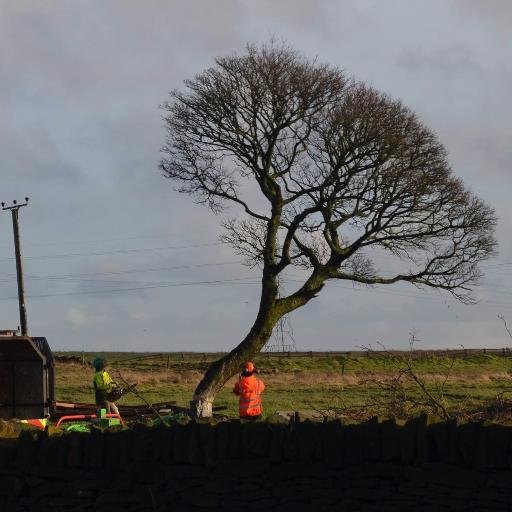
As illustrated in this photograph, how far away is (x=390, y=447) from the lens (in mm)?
8164

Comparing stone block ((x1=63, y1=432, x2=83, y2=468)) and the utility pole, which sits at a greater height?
the utility pole

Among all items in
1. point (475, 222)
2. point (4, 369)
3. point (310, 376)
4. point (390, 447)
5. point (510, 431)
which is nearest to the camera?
point (510, 431)

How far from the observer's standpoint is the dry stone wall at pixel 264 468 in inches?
308

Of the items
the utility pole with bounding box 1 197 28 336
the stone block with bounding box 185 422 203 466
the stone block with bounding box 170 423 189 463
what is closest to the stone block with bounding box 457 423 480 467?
the stone block with bounding box 185 422 203 466

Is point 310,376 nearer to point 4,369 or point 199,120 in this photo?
point 199,120

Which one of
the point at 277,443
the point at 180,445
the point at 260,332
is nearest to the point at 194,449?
the point at 180,445

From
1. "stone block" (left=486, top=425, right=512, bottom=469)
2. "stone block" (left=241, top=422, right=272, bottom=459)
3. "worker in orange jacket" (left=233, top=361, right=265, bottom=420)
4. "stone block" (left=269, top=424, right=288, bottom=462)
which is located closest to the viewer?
"stone block" (left=486, top=425, right=512, bottom=469)

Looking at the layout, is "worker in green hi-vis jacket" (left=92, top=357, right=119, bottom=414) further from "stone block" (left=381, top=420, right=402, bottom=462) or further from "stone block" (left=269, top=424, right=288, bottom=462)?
"stone block" (left=381, top=420, right=402, bottom=462)

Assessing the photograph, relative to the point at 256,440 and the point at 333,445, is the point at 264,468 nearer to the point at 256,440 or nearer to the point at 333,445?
the point at 256,440

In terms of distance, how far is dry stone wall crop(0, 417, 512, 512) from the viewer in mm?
7820

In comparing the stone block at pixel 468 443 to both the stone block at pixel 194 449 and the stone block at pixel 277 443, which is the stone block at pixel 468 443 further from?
the stone block at pixel 194 449

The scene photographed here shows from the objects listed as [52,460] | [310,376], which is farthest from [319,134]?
[52,460]

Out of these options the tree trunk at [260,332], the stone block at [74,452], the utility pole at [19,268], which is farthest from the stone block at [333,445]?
the utility pole at [19,268]

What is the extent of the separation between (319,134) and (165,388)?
10.4 metres
